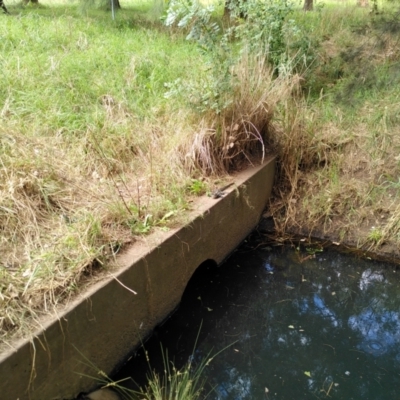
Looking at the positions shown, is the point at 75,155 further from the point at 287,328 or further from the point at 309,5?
the point at 309,5

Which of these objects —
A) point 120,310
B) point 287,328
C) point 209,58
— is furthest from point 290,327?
point 209,58

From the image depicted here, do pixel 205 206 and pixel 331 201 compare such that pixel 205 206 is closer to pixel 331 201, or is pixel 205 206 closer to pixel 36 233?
pixel 36 233

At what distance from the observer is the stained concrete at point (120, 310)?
221 centimetres

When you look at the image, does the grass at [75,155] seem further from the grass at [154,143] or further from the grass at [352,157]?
the grass at [352,157]

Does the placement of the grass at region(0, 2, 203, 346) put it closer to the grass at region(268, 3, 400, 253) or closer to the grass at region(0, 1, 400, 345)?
the grass at region(0, 1, 400, 345)

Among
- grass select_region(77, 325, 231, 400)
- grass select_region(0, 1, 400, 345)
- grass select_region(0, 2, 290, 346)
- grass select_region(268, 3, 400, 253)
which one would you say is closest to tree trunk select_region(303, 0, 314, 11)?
grass select_region(0, 1, 400, 345)

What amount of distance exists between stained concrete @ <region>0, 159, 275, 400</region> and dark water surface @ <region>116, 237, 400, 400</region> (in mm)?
198

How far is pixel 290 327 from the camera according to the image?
3.36m

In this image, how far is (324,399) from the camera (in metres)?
2.76

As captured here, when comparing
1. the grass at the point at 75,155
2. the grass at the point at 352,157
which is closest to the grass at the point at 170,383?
the grass at the point at 75,155

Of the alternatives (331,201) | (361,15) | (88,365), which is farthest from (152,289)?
(361,15)

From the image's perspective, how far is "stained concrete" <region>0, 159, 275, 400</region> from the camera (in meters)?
2.21

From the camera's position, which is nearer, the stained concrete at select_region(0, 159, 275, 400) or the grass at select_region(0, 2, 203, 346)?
the stained concrete at select_region(0, 159, 275, 400)

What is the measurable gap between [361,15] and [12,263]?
7218mm
